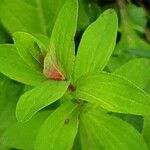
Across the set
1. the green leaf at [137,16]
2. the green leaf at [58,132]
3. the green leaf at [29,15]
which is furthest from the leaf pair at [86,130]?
the green leaf at [137,16]

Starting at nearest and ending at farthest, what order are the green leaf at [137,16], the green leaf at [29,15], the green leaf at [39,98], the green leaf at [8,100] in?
the green leaf at [39,98]
the green leaf at [8,100]
the green leaf at [29,15]
the green leaf at [137,16]

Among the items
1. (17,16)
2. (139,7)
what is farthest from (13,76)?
(139,7)

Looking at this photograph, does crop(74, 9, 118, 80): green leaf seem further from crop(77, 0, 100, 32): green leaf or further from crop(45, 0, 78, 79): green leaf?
crop(77, 0, 100, 32): green leaf

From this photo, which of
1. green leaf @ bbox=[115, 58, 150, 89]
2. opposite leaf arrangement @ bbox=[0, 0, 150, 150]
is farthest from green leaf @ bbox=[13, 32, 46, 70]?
green leaf @ bbox=[115, 58, 150, 89]

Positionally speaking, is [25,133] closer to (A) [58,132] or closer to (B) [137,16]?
(A) [58,132]

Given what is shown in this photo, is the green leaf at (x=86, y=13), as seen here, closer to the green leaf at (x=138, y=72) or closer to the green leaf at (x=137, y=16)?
the green leaf at (x=137, y=16)

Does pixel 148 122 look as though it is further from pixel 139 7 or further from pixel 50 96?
pixel 139 7
